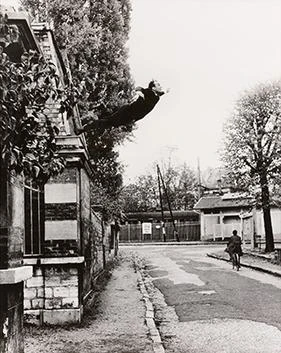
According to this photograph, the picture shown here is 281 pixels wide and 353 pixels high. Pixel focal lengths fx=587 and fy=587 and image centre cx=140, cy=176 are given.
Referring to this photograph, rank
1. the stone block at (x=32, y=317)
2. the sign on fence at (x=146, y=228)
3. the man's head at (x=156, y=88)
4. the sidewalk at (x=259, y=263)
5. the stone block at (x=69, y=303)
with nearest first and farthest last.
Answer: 1. the man's head at (x=156, y=88)
2. the stone block at (x=32, y=317)
3. the stone block at (x=69, y=303)
4. the sidewalk at (x=259, y=263)
5. the sign on fence at (x=146, y=228)

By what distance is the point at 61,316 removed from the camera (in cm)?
1084

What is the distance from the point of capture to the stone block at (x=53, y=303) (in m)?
10.9

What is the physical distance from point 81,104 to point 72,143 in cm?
466

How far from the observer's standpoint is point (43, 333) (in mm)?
9906

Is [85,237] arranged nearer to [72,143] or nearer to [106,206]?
[72,143]

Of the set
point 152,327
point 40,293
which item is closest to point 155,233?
point 40,293

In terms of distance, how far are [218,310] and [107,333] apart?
356cm

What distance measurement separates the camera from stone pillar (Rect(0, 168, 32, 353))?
19.1ft

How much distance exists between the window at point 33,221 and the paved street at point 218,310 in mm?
2815

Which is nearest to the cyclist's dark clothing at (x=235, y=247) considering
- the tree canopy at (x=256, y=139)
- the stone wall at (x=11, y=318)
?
the tree canopy at (x=256, y=139)

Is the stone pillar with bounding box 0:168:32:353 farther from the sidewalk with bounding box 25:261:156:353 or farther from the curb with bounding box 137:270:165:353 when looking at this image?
the curb with bounding box 137:270:165:353

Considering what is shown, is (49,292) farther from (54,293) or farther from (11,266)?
(11,266)

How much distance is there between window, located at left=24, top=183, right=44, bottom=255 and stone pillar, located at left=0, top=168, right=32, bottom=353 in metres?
A: 4.37

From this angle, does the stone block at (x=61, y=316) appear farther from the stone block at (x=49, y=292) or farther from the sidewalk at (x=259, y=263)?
the sidewalk at (x=259, y=263)
